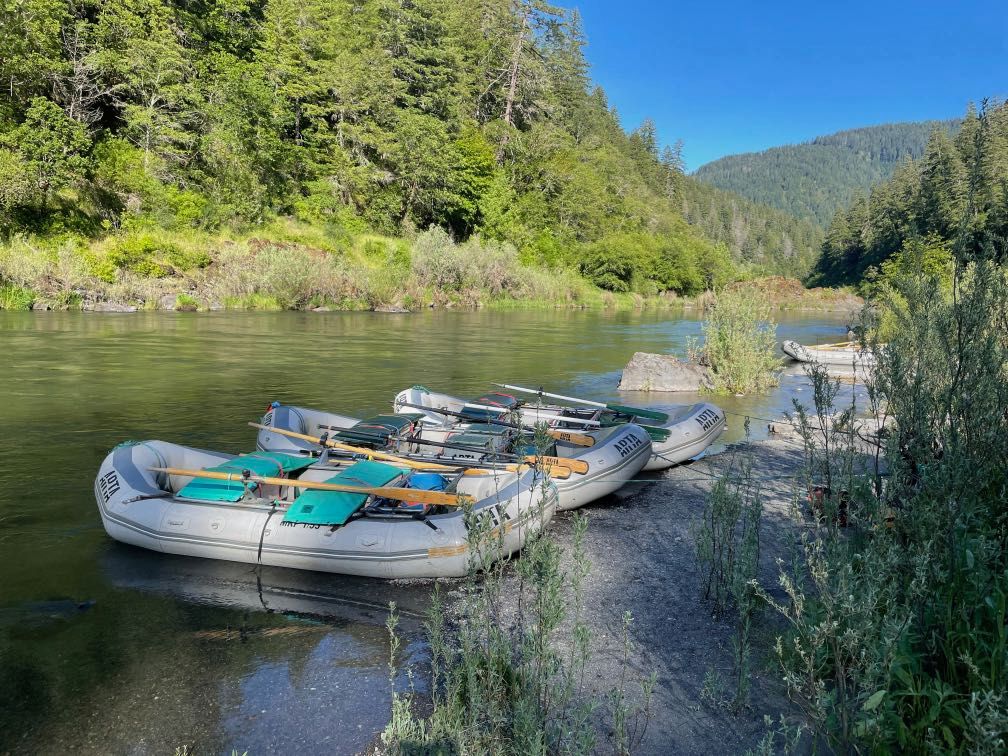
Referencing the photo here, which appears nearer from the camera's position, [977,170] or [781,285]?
[977,170]

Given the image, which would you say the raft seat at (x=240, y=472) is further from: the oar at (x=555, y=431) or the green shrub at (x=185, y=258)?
the green shrub at (x=185, y=258)

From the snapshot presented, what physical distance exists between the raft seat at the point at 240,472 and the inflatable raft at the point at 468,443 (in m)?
0.92

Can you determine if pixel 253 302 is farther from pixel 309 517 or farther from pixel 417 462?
pixel 309 517

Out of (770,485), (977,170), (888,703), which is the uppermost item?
(977,170)

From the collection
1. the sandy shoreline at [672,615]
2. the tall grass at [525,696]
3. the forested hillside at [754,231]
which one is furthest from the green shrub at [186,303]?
the forested hillside at [754,231]

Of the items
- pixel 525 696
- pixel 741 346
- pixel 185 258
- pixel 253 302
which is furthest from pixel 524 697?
pixel 185 258

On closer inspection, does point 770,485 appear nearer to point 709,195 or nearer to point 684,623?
point 684,623

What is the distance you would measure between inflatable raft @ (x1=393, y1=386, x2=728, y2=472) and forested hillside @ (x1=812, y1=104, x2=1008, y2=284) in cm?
292

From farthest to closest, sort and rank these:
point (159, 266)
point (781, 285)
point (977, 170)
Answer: point (781, 285) → point (159, 266) → point (977, 170)

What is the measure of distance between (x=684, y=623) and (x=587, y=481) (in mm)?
2454

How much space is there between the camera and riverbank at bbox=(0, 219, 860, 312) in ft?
85.1

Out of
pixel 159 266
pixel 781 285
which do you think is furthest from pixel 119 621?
pixel 781 285

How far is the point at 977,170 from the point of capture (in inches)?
121

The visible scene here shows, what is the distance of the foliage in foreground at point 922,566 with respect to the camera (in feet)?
8.22
